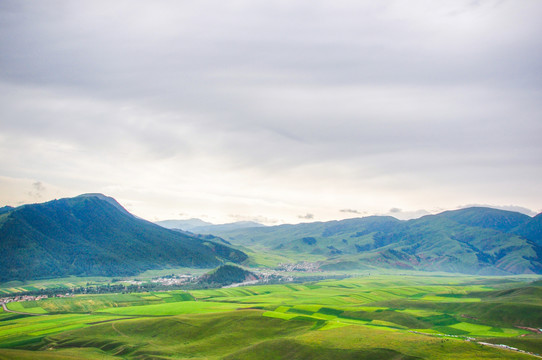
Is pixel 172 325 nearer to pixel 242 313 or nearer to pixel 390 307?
pixel 242 313

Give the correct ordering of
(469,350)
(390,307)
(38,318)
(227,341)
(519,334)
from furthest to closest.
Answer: (390,307) < (38,318) < (519,334) < (227,341) < (469,350)

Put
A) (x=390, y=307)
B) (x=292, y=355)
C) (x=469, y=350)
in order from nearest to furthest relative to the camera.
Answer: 1. (x=469, y=350)
2. (x=292, y=355)
3. (x=390, y=307)

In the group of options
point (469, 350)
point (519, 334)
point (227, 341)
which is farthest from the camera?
point (519, 334)

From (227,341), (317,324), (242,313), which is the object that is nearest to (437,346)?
(317,324)

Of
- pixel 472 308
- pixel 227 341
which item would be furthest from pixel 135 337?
pixel 472 308

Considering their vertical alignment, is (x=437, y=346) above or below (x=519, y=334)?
above

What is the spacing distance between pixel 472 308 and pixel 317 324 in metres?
89.1

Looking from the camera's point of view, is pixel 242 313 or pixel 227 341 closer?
pixel 227 341

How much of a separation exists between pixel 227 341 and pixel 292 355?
31.1 meters

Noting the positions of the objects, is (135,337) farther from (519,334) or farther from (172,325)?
(519,334)

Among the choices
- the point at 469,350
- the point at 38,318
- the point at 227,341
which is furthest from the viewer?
the point at 38,318

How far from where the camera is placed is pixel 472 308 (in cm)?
17275

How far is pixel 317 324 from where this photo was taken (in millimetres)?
132625

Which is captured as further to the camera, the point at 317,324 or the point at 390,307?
the point at 390,307
